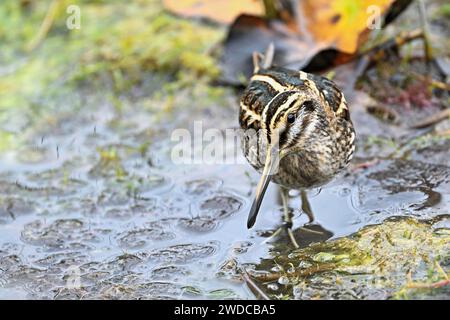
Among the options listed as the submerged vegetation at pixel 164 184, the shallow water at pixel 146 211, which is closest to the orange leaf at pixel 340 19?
the submerged vegetation at pixel 164 184

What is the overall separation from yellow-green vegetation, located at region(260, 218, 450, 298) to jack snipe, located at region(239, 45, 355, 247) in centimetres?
40

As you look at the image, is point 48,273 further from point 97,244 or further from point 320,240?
point 320,240

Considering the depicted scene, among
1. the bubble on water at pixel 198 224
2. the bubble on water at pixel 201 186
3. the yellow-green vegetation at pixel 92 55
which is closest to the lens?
the bubble on water at pixel 198 224

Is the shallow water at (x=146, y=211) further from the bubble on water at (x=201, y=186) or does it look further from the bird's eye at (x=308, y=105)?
the bird's eye at (x=308, y=105)

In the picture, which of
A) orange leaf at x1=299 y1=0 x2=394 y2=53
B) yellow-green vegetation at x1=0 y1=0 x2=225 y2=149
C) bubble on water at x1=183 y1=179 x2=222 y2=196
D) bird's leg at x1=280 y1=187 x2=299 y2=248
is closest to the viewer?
bird's leg at x1=280 y1=187 x2=299 y2=248

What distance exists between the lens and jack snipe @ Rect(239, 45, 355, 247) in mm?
4668

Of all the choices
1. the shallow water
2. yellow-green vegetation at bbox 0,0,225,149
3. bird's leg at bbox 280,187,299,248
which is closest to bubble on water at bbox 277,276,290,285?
the shallow water

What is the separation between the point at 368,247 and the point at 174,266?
1250 mm

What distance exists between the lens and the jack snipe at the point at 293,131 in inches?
184

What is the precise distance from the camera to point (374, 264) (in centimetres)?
461

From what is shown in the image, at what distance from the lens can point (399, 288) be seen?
433 centimetres

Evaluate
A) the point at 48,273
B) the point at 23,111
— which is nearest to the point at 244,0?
the point at 23,111

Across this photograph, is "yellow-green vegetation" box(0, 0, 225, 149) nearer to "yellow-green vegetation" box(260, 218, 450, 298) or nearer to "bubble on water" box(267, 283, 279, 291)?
"yellow-green vegetation" box(260, 218, 450, 298)

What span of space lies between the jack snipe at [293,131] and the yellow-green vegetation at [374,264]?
1.32ft
